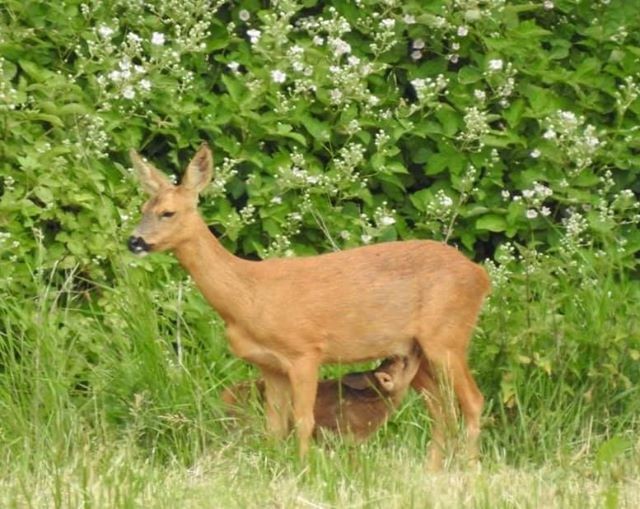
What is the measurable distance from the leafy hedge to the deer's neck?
1071mm

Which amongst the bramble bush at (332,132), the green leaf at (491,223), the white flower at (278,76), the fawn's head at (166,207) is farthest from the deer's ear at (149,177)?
the green leaf at (491,223)

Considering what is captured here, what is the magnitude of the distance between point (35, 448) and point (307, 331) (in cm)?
129

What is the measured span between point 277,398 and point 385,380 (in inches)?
18.9

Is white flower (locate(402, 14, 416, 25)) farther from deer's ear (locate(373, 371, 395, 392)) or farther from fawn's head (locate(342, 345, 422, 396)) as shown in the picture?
deer's ear (locate(373, 371, 395, 392))

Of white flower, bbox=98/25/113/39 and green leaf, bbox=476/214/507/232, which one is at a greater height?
white flower, bbox=98/25/113/39

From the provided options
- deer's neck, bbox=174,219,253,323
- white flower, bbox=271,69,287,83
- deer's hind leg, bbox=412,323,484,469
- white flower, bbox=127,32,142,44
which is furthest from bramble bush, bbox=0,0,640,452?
deer's neck, bbox=174,219,253,323

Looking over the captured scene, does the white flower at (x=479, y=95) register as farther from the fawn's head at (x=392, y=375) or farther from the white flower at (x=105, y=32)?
the fawn's head at (x=392, y=375)

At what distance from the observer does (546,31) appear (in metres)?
11.2

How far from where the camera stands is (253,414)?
902 cm

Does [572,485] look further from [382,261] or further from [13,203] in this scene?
[13,203]

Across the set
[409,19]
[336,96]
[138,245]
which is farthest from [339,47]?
[138,245]

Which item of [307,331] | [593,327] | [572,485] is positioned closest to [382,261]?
[307,331]

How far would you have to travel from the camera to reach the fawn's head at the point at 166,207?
8.95m

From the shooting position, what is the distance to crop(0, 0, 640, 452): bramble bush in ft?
33.3
